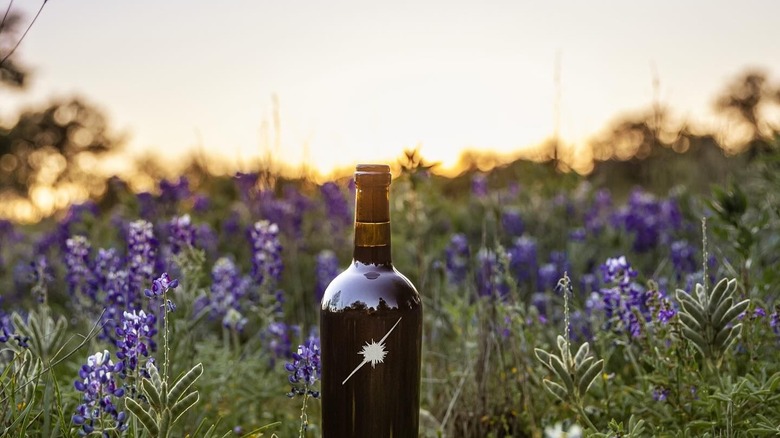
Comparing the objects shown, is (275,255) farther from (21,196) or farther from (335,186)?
(21,196)

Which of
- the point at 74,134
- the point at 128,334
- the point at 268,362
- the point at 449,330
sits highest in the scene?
the point at 74,134

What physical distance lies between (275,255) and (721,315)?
7.23 feet

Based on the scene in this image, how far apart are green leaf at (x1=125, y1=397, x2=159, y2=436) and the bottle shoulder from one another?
0.57 m

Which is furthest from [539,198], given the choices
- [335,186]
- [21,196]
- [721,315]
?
[21,196]

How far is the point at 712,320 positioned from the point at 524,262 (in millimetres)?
3219

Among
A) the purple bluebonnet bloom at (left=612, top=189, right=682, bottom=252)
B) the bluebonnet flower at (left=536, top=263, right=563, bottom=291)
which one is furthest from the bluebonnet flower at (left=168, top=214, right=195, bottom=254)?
the purple bluebonnet bloom at (left=612, top=189, right=682, bottom=252)

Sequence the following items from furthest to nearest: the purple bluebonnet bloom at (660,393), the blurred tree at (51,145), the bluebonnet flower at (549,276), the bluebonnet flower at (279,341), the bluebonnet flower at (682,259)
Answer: the blurred tree at (51,145) → the bluebonnet flower at (549,276) → the bluebonnet flower at (682,259) → the bluebonnet flower at (279,341) → the purple bluebonnet bloom at (660,393)

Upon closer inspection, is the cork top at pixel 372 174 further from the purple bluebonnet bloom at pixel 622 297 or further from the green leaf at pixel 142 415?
the purple bluebonnet bloom at pixel 622 297

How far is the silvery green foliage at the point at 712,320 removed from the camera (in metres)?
2.20

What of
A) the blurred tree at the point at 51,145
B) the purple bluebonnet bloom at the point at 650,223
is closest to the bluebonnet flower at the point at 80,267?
the purple bluebonnet bloom at the point at 650,223

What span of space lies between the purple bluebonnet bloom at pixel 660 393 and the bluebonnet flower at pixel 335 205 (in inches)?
162

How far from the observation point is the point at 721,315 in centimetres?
220

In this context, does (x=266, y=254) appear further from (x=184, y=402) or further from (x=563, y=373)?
(x=563, y=373)

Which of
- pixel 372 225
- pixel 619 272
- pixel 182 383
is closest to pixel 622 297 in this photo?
pixel 619 272
